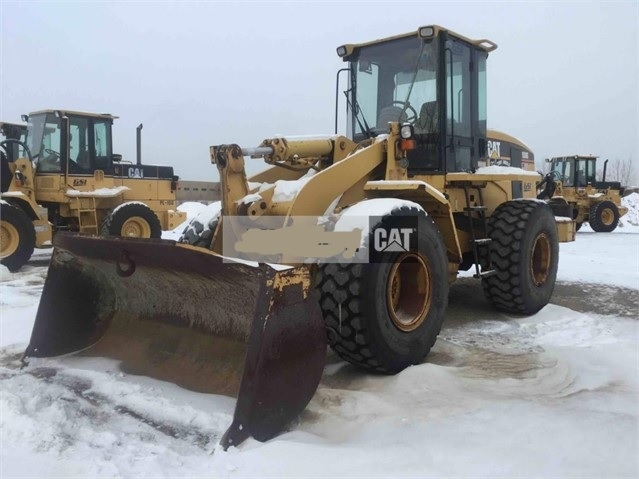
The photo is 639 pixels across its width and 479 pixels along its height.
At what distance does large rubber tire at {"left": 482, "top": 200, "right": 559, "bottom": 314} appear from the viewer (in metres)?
5.71

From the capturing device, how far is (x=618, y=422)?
3.25 meters

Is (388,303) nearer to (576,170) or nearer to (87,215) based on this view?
(87,215)

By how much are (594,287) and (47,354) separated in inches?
270

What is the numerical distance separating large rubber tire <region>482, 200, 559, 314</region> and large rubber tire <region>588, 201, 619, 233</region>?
16577 millimetres

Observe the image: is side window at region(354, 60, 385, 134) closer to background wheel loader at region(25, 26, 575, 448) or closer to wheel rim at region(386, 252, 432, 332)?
background wheel loader at region(25, 26, 575, 448)

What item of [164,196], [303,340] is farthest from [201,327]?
[164,196]

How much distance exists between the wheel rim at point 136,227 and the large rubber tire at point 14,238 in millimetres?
1850

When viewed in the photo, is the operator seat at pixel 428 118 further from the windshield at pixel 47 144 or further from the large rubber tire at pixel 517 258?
the windshield at pixel 47 144

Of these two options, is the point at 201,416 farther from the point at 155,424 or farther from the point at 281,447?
the point at 281,447

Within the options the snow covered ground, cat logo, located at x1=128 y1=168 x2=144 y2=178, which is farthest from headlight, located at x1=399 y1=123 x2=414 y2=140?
cat logo, located at x1=128 y1=168 x2=144 y2=178

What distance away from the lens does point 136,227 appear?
11.6 m

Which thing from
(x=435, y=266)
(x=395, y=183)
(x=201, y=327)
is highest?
(x=395, y=183)

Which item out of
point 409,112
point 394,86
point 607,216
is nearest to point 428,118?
point 409,112

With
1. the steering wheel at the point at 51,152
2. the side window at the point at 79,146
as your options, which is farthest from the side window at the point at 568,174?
the steering wheel at the point at 51,152
